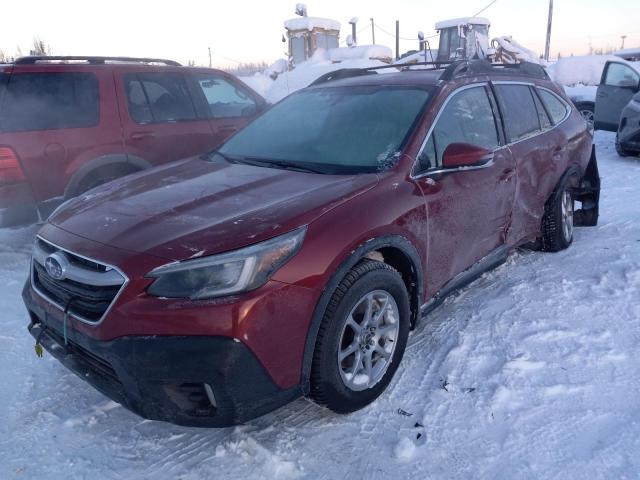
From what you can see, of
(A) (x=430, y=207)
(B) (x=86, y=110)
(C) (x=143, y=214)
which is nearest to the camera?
(C) (x=143, y=214)

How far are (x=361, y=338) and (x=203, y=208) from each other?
1.02 metres

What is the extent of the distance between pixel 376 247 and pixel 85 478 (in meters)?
1.69

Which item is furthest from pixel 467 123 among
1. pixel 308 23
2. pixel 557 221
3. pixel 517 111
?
pixel 308 23

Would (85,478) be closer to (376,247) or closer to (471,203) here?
(376,247)

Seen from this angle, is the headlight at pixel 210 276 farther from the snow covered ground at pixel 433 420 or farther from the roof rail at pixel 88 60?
the roof rail at pixel 88 60

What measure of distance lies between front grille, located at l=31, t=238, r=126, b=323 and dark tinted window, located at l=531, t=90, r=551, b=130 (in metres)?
3.69

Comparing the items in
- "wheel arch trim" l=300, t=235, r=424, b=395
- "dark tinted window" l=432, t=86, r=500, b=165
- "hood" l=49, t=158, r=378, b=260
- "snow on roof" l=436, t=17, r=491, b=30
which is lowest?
"wheel arch trim" l=300, t=235, r=424, b=395

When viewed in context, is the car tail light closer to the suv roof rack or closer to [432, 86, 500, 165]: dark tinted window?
the suv roof rack

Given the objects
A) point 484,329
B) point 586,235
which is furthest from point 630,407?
point 586,235

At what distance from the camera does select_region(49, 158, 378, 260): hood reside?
222 cm

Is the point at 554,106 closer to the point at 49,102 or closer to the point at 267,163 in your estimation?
the point at 267,163

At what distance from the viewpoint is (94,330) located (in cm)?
219

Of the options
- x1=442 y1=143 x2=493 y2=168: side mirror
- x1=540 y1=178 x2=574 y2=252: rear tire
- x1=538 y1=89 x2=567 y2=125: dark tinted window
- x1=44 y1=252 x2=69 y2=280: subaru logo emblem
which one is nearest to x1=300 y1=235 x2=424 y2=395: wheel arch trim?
x1=442 y1=143 x2=493 y2=168: side mirror

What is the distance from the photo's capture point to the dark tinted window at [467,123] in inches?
127
